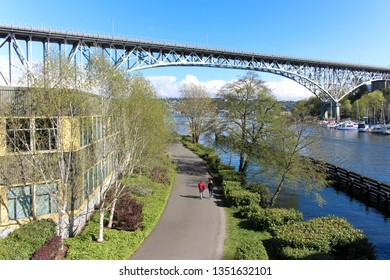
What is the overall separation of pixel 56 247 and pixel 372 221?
729 inches

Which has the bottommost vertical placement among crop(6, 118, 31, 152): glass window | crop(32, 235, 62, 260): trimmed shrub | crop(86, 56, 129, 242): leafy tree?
crop(32, 235, 62, 260): trimmed shrub

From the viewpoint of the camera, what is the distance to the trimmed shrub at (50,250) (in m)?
11.2

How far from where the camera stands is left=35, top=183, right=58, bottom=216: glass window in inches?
549

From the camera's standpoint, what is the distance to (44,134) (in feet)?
45.3

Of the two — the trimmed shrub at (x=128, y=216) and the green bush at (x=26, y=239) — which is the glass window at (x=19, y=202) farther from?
the trimmed shrub at (x=128, y=216)

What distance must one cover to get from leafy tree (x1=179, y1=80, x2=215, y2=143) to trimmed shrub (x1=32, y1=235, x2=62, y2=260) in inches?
1502

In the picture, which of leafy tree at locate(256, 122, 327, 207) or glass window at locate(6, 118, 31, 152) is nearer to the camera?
glass window at locate(6, 118, 31, 152)

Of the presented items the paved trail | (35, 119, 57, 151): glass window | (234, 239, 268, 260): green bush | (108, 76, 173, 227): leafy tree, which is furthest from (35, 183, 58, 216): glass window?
(234, 239, 268, 260): green bush

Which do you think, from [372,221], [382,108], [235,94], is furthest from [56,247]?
[382,108]

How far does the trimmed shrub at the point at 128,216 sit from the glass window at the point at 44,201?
268 cm

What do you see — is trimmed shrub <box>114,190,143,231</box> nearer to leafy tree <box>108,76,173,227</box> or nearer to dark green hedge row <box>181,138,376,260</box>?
leafy tree <box>108,76,173,227</box>

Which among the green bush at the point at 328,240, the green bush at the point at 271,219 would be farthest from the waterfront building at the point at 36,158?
the green bush at the point at 328,240

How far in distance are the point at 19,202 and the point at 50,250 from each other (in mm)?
2948

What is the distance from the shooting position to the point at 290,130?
76.1 feet
